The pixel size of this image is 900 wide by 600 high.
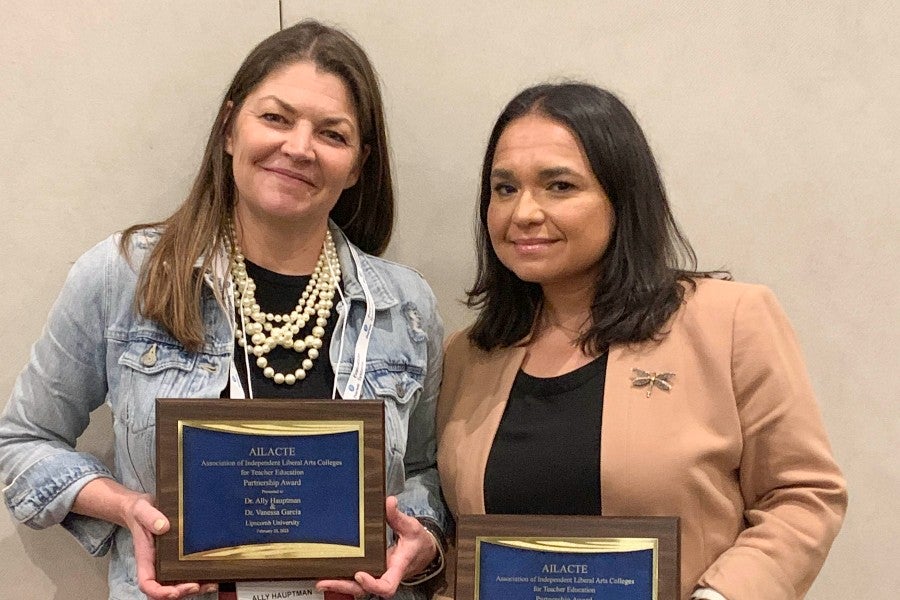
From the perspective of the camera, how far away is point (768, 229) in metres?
2.03

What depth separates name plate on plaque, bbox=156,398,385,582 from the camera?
1.33 meters

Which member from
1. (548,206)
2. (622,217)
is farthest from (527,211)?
(622,217)

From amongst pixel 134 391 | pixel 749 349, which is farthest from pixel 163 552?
pixel 749 349

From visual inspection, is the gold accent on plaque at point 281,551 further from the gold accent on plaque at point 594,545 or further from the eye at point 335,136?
the eye at point 335,136

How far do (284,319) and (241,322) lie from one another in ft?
0.24

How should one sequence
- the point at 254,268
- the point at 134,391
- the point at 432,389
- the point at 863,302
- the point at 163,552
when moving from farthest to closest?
the point at 863,302
the point at 432,389
the point at 254,268
the point at 134,391
the point at 163,552

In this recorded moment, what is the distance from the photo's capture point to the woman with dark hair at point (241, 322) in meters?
1.52

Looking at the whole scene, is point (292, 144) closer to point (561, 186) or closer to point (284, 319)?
point (284, 319)

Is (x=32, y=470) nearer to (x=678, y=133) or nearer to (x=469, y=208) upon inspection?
(x=469, y=208)

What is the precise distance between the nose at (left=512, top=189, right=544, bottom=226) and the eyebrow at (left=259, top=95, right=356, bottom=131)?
33 cm

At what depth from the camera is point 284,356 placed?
157 cm

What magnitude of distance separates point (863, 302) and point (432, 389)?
99 centimetres

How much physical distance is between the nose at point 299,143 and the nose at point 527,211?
1.20 feet

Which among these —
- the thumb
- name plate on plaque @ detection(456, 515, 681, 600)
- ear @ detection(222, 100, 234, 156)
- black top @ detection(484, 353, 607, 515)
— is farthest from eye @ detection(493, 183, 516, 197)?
the thumb
